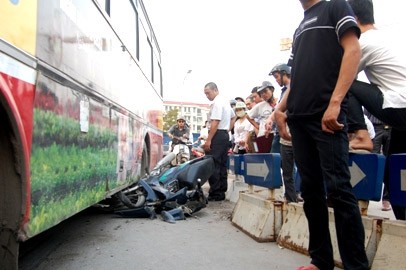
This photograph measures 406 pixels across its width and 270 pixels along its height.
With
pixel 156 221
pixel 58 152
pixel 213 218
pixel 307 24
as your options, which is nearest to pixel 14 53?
pixel 58 152

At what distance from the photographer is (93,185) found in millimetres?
3520

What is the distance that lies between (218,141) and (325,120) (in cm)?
456

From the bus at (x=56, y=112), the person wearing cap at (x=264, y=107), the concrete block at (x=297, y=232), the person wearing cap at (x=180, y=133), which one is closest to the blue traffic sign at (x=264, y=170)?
the concrete block at (x=297, y=232)

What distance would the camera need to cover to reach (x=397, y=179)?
2.60m

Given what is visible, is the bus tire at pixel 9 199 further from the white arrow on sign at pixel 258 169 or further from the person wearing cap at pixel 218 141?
the person wearing cap at pixel 218 141

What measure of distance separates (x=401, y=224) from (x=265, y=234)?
144 centimetres

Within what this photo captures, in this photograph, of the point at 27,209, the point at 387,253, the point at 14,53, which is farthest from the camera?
the point at 387,253

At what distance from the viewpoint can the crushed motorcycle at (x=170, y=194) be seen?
16.3ft

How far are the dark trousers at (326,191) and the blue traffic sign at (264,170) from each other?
124cm

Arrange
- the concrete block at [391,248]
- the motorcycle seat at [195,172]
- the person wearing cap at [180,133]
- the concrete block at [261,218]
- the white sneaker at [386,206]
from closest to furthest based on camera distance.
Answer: the concrete block at [391,248] < the concrete block at [261,218] < the white sneaker at [386,206] < the motorcycle seat at [195,172] < the person wearing cap at [180,133]

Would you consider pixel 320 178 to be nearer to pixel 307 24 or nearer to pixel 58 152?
pixel 307 24

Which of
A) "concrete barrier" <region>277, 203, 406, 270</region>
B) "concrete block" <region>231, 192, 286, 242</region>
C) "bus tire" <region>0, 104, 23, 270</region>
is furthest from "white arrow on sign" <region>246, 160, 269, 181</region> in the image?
"bus tire" <region>0, 104, 23, 270</region>

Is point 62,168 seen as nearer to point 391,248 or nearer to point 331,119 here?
point 331,119

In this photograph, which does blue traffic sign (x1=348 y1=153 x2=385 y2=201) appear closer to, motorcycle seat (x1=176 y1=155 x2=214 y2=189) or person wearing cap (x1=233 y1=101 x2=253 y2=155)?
motorcycle seat (x1=176 y1=155 x2=214 y2=189)
